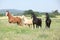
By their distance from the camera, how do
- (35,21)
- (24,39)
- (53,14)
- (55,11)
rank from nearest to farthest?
(24,39) → (35,21) → (55,11) → (53,14)

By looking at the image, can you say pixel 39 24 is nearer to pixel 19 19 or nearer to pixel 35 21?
pixel 35 21

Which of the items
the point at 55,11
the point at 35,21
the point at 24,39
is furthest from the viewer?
the point at 55,11

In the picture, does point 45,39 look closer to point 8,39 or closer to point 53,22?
point 8,39

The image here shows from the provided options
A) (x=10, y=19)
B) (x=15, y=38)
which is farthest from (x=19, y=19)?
(x=15, y=38)

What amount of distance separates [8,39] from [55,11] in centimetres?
500

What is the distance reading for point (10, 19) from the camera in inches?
411

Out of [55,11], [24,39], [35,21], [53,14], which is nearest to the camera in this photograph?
[24,39]

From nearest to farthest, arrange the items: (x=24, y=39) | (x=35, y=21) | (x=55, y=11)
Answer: (x=24, y=39)
(x=35, y=21)
(x=55, y=11)

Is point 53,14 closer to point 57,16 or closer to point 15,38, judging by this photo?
point 57,16

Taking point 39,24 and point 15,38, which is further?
point 39,24

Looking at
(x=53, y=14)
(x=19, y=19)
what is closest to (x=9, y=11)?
(x=19, y=19)

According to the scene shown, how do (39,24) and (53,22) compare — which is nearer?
(39,24)

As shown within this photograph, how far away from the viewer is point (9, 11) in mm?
11203

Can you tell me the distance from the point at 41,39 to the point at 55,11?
184 inches
